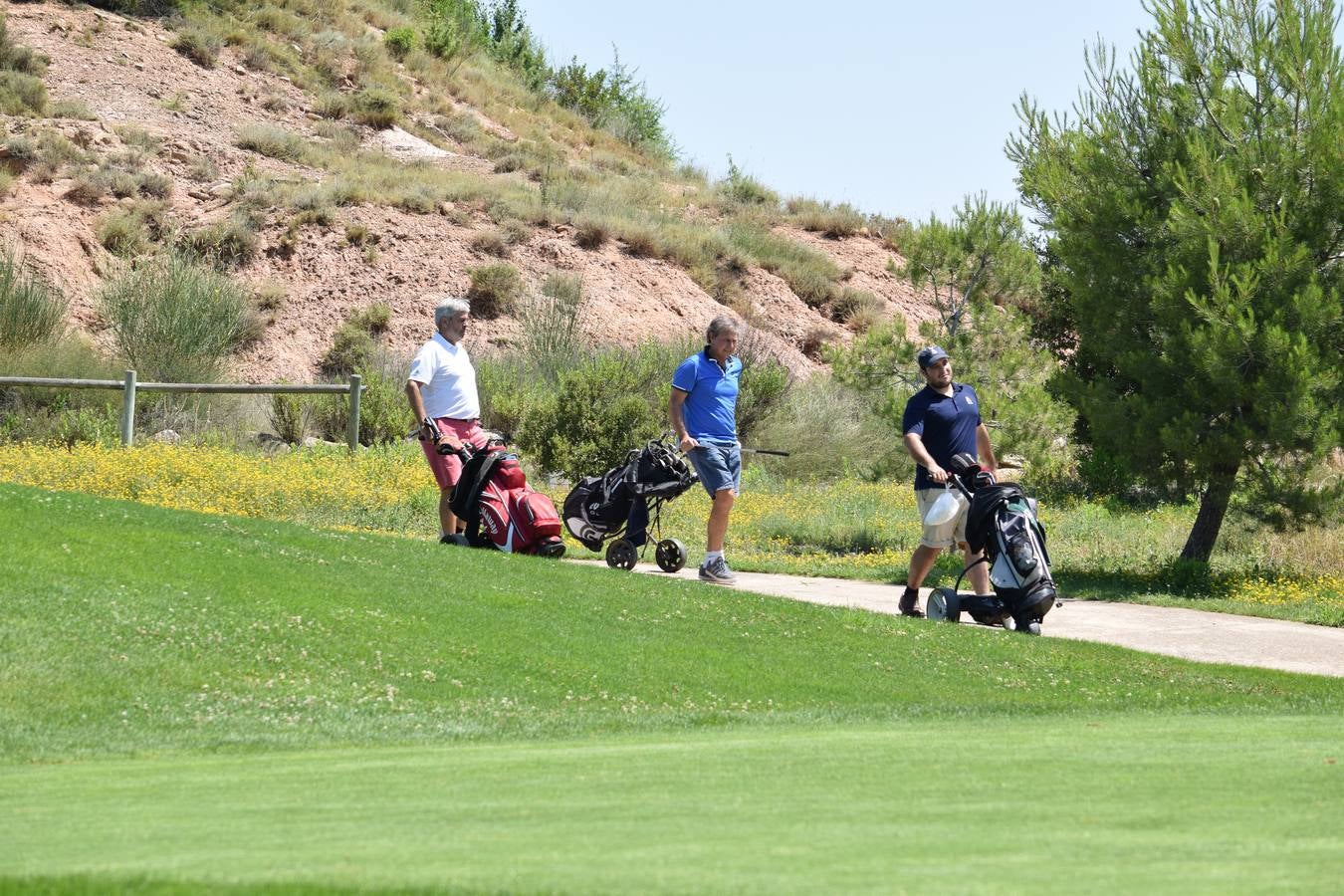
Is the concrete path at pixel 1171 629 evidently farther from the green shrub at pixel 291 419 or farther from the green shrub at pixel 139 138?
the green shrub at pixel 139 138

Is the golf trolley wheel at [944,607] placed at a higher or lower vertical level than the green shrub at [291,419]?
lower

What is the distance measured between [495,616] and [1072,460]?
1839cm

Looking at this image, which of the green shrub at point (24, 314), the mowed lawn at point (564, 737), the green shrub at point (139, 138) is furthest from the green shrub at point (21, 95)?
the mowed lawn at point (564, 737)

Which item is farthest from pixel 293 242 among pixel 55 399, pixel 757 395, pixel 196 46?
pixel 757 395

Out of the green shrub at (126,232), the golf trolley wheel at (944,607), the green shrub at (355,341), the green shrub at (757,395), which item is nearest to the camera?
the golf trolley wheel at (944,607)

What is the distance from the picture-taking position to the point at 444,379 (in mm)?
14383

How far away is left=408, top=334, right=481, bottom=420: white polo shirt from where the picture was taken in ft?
46.7

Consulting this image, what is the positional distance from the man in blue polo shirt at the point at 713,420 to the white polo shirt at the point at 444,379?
179 cm

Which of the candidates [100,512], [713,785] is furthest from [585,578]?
[713,785]

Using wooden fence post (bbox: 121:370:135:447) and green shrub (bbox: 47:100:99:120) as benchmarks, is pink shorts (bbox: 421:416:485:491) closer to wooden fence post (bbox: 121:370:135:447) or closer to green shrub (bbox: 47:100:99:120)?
wooden fence post (bbox: 121:370:135:447)

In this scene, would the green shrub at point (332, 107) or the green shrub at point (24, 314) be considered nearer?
the green shrub at point (24, 314)

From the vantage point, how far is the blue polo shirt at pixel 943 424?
12.8 metres

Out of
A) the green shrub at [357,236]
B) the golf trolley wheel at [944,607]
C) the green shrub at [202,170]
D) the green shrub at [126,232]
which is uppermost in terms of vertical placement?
the green shrub at [202,170]

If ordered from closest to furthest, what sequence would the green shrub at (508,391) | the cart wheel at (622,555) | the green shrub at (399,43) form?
the cart wheel at (622,555) → the green shrub at (508,391) → the green shrub at (399,43)
